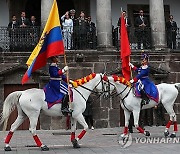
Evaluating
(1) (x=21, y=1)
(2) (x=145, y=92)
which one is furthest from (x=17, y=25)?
(2) (x=145, y=92)

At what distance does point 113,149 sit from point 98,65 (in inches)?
385

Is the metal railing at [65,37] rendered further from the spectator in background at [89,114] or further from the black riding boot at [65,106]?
the black riding boot at [65,106]

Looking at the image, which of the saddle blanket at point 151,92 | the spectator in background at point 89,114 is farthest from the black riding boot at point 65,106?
the spectator in background at point 89,114

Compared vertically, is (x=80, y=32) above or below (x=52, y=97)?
above

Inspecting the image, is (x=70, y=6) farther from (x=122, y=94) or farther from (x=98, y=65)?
(x=122, y=94)

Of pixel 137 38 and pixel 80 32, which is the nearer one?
pixel 80 32

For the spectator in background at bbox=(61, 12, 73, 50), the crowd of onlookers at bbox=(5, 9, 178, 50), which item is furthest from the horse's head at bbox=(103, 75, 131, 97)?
the spectator in background at bbox=(61, 12, 73, 50)

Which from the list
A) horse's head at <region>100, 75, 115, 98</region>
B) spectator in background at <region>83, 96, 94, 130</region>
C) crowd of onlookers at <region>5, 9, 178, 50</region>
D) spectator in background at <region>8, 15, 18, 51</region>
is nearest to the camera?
horse's head at <region>100, 75, 115, 98</region>

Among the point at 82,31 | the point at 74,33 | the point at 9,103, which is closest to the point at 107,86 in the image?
the point at 9,103

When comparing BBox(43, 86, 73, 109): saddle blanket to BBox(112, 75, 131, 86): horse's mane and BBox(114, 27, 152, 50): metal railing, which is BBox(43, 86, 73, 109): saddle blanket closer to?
BBox(112, 75, 131, 86): horse's mane

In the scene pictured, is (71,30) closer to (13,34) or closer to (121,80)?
(13,34)

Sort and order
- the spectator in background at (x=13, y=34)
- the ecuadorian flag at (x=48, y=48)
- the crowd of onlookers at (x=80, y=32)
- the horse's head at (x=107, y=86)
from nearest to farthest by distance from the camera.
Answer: the ecuadorian flag at (x=48, y=48) < the horse's head at (x=107, y=86) < the spectator in background at (x=13, y=34) < the crowd of onlookers at (x=80, y=32)

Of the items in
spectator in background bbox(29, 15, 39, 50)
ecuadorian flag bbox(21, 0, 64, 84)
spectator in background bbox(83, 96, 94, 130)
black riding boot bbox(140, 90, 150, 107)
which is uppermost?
spectator in background bbox(29, 15, 39, 50)

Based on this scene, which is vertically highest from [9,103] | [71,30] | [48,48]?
[71,30]
